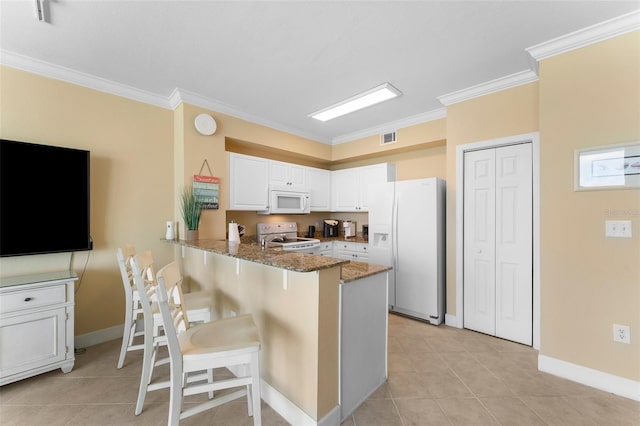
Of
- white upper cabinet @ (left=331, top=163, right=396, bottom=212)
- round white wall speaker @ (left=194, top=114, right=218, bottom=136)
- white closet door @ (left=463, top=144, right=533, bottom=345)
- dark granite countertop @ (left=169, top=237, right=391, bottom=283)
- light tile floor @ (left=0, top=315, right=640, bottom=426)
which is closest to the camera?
dark granite countertop @ (left=169, top=237, right=391, bottom=283)

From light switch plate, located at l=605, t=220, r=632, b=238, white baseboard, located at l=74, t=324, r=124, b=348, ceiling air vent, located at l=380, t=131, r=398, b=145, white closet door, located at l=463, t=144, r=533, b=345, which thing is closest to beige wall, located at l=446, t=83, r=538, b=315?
white closet door, located at l=463, t=144, r=533, b=345

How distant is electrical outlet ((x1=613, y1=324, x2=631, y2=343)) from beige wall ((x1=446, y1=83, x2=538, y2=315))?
1.32 meters

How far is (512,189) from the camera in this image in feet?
9.13

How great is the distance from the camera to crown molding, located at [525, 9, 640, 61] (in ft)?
6.19

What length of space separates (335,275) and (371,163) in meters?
3.54

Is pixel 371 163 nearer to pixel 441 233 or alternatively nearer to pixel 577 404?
pixel 441 233

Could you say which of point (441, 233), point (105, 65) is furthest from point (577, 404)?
point (105, 65)

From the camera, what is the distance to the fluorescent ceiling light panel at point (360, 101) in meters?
2.86

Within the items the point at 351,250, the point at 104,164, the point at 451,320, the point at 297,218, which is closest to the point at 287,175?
the point at 297,218

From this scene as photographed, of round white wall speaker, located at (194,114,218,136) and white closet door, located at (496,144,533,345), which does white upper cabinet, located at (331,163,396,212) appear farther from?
round white wall speaker, located at (194,114,218,136)

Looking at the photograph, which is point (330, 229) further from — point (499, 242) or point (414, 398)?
point (414, 398)

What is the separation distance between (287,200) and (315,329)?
9.51 feet

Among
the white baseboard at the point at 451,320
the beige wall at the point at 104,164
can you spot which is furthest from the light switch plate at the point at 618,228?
the beige wall at the point at 104,164

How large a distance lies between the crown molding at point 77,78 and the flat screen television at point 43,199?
2.29 ft
